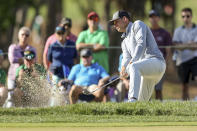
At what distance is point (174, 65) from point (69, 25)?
298 cm

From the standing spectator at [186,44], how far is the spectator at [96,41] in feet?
5.54

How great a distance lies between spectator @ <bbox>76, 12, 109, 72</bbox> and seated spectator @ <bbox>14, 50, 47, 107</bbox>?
1470mm

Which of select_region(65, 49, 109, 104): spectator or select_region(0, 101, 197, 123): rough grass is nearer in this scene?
select_region(0, 101, 197, 123): rough grass

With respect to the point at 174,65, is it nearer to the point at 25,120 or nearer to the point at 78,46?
the point at 78,46

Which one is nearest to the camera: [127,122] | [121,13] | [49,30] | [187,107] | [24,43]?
[127,122]

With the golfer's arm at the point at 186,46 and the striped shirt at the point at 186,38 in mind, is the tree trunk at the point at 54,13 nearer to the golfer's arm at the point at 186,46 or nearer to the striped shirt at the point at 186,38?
the striped shirt at the point at 186,38

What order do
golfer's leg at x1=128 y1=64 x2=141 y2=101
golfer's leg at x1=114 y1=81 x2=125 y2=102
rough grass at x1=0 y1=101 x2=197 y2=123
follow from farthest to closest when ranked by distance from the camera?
1. golfer's leg at x1=114 y1=81 x2=125 y2=102
2. golfer's leg at x1=128 y1=64 x2=141 y2=101
3. rough grass at x1=0 y1=101 x2=197 y2=123

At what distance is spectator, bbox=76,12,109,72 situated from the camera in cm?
1536

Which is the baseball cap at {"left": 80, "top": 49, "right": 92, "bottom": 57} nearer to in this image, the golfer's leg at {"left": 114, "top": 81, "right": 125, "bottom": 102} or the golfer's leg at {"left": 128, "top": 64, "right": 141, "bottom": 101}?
the golfer's leg at {"left": 114, "top": 81, "right": 125, "bottom": 102}

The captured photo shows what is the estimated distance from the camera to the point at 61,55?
49.8 ft

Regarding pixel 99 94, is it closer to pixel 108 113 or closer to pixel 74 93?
pixel 74 93

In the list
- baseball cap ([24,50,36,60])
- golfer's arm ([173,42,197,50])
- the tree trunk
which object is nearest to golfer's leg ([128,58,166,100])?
baseball cap ([24,50,36,60])

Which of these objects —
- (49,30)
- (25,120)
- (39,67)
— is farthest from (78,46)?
(49,30)

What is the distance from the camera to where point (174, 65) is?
16812 millimetres
